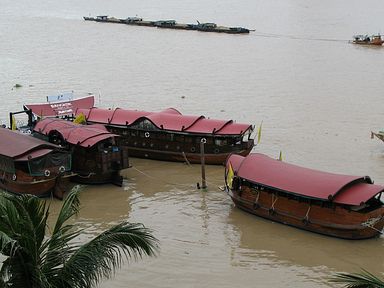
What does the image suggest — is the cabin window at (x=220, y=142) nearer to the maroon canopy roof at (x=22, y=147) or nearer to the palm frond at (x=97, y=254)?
the maroon canopy roof at (x=22, y=147)

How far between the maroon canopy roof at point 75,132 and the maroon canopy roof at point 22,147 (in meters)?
1.03

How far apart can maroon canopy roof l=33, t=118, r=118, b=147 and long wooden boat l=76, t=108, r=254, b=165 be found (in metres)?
2.26

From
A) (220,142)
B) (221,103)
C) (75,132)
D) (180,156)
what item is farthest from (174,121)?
(221,103)

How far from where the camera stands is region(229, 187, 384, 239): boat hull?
52.1ft

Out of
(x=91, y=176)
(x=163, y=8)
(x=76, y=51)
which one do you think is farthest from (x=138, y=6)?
(x=91, y=176)

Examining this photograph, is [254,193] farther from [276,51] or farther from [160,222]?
[276,51]

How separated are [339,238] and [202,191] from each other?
18.5 feet

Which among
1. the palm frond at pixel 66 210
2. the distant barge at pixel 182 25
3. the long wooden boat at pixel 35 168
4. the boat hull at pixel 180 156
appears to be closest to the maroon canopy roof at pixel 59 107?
the boat hull at pixel 180 156

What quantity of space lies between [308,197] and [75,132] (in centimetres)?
891

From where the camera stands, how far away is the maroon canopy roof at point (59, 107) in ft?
91.9

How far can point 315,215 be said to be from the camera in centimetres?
1656

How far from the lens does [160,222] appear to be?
18.1 m

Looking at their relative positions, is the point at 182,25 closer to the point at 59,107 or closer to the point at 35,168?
the point at 59,107

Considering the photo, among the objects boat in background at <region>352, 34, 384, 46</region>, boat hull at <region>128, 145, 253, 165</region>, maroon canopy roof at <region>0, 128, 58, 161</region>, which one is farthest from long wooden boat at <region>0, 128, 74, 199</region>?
boat in background at <region>352, 34, 384, 46</region>
